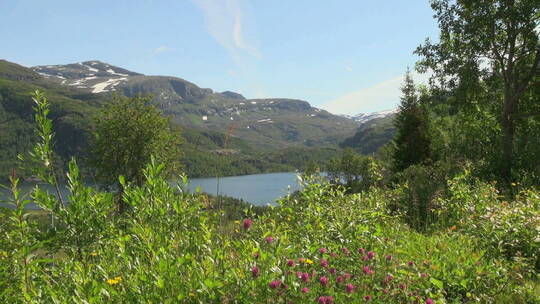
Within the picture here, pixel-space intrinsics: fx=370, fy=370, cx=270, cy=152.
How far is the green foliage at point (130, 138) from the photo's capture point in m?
40.7

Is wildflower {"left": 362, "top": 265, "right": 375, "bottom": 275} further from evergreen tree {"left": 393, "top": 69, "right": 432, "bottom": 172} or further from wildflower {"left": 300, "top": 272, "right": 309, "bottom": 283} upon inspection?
evergreen tree {"left": 393, "top": 69, "right": 432, "bottom": 172}

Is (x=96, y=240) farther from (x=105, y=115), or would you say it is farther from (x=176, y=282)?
(x=105, y=115)

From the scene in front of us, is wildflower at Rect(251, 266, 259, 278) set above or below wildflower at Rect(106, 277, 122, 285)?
above

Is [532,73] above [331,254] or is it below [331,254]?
above

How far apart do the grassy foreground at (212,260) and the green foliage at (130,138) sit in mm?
36719

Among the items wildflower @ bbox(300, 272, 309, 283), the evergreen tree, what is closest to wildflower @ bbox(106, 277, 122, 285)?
wildflower @ bbox(300, 272, 309, 283)

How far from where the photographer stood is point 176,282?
10.8 ft

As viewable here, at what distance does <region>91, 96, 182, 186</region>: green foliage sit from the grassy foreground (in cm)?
3672

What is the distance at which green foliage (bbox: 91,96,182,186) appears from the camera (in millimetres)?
40719

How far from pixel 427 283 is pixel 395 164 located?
38204 mm

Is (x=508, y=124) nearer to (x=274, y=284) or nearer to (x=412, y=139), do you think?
(x=274, y=284)

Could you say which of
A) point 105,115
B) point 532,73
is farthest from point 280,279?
point 105,115

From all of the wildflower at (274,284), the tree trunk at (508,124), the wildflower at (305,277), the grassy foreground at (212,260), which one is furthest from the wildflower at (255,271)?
the tree trunk at (508,124)

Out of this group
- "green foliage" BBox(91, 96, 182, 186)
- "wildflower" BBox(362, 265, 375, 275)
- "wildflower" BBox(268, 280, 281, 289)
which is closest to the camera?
"wildflower" BBox(268, 280, 281, 289)
